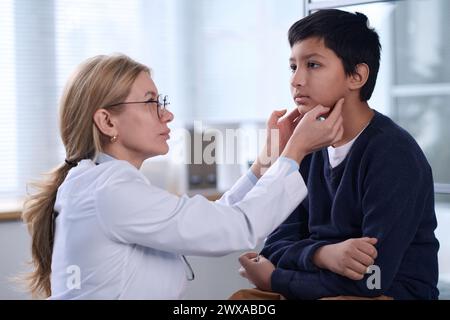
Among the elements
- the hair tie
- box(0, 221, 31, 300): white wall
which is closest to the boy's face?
the hair tie

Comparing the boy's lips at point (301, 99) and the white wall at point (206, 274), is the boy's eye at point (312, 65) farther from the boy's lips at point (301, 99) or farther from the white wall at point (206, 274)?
the white wall at point (206, 274)

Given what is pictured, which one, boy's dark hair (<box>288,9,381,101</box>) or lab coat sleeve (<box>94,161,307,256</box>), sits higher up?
boy's dark hair (<box>288,9,381,101</box>)

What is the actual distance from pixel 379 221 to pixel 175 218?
1.27ft

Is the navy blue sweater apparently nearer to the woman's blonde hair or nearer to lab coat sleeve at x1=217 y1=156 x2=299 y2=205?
lab coat sleeve at x1=217 y1=156 x2=299 y2=205

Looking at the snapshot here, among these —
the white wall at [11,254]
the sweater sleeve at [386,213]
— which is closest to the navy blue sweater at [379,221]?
the sweater sleeve at [386,213]

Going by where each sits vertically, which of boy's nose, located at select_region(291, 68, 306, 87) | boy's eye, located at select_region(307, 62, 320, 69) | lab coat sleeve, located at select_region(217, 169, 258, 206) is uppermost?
boy's eye, located at select_region(307, 62, 320, 69)

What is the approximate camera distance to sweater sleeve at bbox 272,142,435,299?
1253 mm

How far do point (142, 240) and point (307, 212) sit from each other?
0.47 m

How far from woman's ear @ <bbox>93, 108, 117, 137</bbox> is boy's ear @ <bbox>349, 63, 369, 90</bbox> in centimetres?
52

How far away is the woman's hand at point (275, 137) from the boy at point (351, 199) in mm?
74

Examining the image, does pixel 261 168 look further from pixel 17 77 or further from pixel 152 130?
pixel 17 77

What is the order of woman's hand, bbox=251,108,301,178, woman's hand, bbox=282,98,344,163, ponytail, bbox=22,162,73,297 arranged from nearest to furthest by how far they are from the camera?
1. woman's hand, bbox=282,98,344,163
2. ponytail, bbox=22,162,73,297
3. woman's hand, bbox=251,108,301,178

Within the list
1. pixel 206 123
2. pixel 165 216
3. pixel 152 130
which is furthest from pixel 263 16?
pixel 165 216

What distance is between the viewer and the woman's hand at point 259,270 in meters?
1.40
